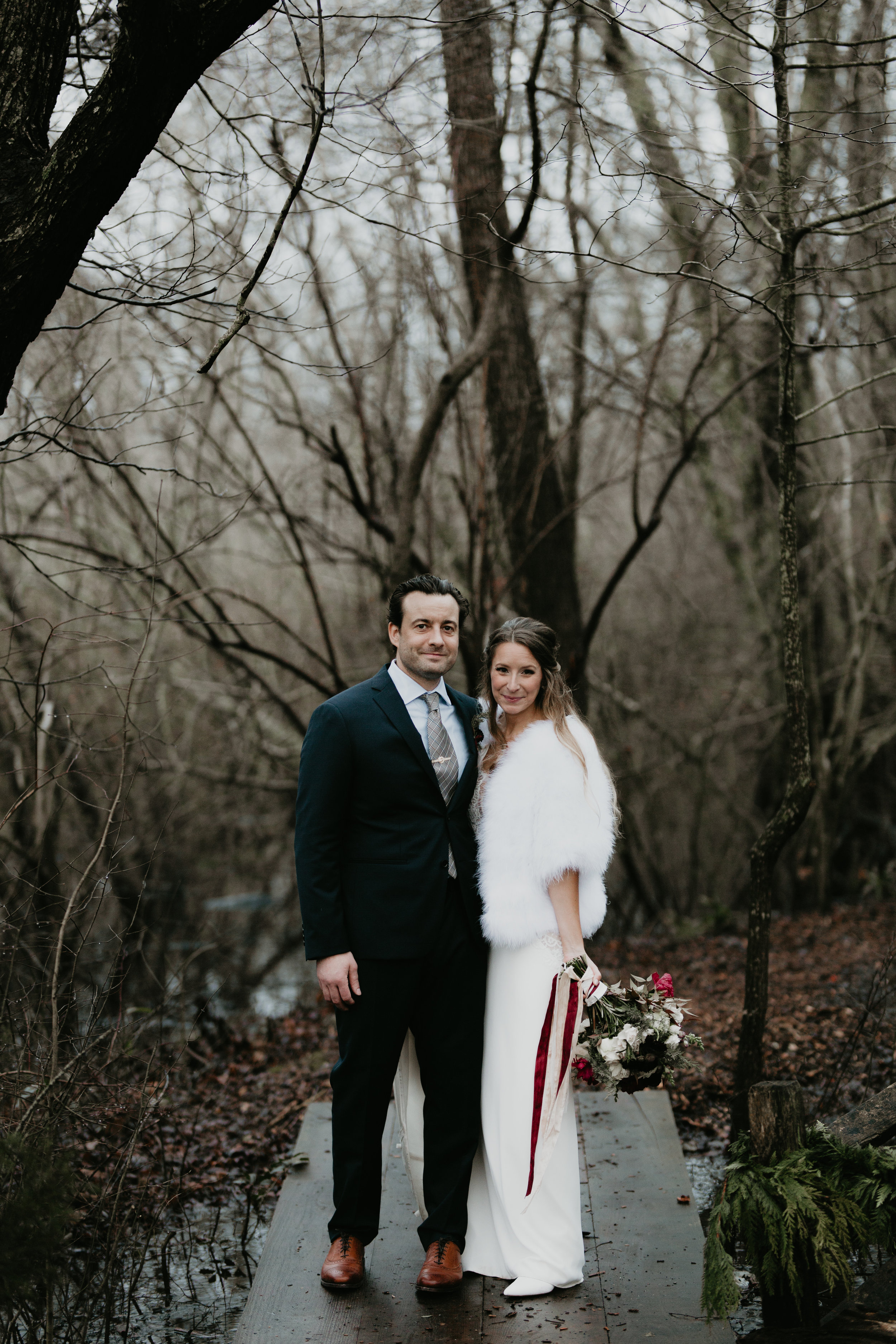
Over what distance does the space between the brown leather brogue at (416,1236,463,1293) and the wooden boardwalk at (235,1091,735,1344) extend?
0.11 ft

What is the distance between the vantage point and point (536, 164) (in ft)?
16.1

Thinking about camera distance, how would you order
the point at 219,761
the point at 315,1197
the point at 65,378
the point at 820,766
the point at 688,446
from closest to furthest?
1. the point at 315,1197
2. the point at 65,378
3. the point at 688,446
4. the point at 820,766
5. the point at 219,761

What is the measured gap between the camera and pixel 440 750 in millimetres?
3654

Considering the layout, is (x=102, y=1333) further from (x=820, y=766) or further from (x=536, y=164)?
(x=820, y=766)

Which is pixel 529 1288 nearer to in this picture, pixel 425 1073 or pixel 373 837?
pixel 425 1073

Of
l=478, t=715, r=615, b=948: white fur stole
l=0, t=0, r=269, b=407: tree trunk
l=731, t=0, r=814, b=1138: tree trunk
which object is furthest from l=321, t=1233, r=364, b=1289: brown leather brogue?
l=0, t=0, r=269, b=407: tree trunk

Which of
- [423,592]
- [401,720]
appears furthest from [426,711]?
[423,592]

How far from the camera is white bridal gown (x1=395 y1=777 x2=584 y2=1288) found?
11.1ft

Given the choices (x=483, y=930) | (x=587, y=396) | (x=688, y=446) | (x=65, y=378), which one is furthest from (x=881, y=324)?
(x=483, y=930)

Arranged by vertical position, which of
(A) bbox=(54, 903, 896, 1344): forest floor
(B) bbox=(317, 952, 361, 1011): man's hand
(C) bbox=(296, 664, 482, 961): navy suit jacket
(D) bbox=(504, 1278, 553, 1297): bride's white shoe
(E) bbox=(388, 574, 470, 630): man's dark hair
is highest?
(E) bbox=(388, 574, 470, 630): man's dark hair

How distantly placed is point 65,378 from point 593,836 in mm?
4704

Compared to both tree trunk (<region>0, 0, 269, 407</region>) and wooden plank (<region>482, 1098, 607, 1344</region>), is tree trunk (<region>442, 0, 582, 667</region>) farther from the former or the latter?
wooden plank (<region>482, 1098, 607, 1344</region>)

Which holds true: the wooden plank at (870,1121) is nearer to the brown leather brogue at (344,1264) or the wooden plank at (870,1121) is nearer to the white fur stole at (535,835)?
the white fur stole at (535,835)

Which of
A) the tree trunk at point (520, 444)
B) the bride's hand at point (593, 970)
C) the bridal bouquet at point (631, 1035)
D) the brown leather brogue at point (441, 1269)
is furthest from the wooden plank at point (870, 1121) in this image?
the tree trunk at point (520, 444)
